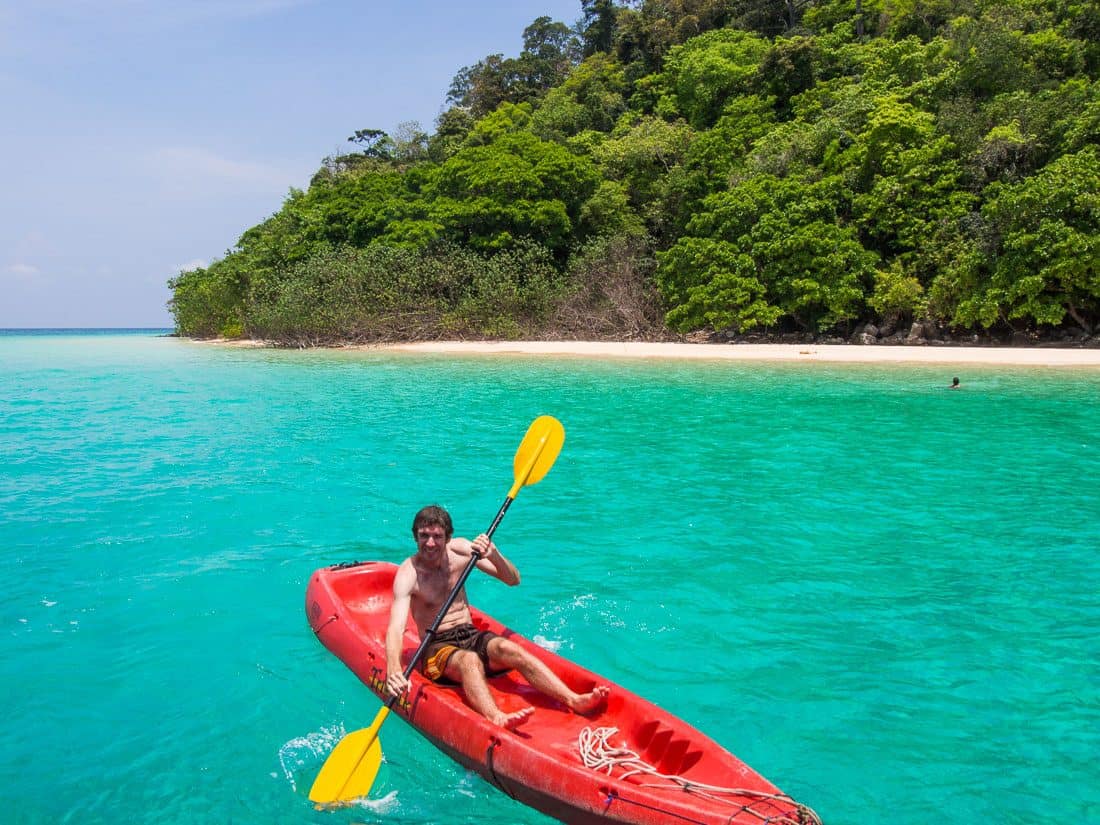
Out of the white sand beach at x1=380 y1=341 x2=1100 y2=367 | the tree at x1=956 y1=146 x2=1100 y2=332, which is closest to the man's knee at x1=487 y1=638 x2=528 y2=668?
the white sand beach at x1=380 y1=341 x2=1100 y2=367

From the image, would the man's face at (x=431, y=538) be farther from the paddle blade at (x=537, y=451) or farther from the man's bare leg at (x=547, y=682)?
the paddle blade at (x=537, y=451)

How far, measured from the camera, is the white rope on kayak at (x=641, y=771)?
3.07 meters

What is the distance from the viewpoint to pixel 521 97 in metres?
57.7

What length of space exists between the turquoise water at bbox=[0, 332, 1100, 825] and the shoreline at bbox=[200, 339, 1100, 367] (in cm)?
858

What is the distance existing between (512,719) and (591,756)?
514 mm

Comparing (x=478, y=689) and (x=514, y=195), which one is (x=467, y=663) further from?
(x=514, y=195)

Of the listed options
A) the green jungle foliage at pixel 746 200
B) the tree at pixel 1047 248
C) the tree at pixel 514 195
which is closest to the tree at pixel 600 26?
the green jungle foliage at pixel 746 200

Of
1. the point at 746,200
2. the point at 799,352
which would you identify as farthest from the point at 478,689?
the point at 746,200

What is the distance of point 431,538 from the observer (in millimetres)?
4430

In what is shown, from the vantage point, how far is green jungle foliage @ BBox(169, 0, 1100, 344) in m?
24.5

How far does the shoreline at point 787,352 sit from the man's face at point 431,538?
2164 centimetres

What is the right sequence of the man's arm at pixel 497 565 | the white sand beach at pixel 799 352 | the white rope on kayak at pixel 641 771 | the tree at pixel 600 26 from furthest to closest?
1. the tree at pixel 600 26
2. the white sand beach at pixel 799 352
3. the man's arm at pixel 497 565
4. the white rope on kayak at pixel 641 771

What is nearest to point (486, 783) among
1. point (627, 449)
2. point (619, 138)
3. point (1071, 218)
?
point (627, 449)

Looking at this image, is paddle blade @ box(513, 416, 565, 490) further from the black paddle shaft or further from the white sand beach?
the white sand beach
